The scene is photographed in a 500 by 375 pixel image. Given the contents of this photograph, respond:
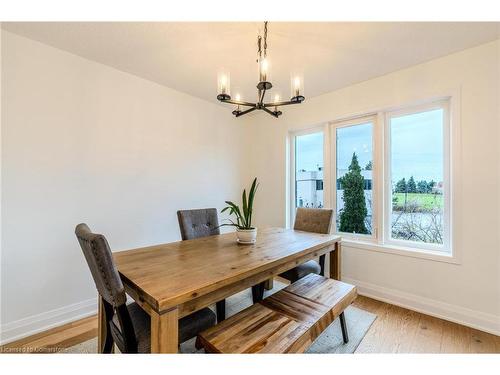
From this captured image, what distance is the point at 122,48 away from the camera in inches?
79.3

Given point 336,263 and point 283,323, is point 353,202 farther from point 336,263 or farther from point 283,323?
point 283,323

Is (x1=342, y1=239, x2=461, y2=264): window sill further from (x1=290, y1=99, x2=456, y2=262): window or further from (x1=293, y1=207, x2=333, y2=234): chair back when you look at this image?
(x1=293, y1=207, x2=333, y2=234): chair back

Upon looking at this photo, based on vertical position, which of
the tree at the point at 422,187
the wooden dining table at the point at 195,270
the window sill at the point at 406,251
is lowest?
the window sill at the point at 406,251

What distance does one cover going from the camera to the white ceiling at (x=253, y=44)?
5.72ft

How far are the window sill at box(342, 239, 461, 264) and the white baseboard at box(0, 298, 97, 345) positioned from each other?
2.84 meters

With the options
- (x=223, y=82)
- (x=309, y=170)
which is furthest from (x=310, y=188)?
(x=223, y=82)

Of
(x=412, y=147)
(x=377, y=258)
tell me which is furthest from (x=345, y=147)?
(x=377, y=258)

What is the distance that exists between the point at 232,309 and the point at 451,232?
7.38 feet

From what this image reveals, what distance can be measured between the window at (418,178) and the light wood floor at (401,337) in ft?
2.38

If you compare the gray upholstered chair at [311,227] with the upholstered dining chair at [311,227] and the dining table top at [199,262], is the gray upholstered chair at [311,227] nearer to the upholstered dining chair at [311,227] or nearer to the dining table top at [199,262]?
the upholstered dining chair at [311,227]

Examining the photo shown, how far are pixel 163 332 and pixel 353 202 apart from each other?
8.35 feet

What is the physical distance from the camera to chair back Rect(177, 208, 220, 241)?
2.16 meters

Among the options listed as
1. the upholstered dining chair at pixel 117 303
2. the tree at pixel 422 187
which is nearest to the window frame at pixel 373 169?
the tree at pixel 422 187
